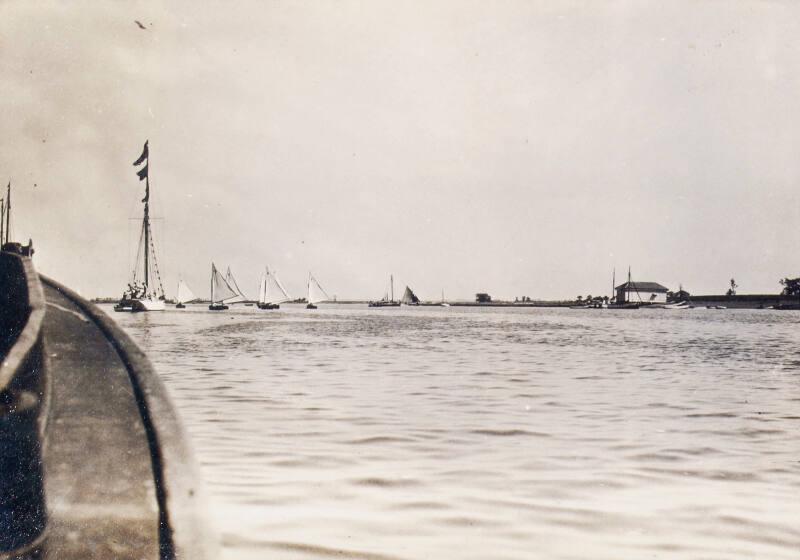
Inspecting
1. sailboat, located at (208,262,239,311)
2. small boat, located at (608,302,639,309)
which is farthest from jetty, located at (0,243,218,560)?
small boat, located at (608,302,639,309)

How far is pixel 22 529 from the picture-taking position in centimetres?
357

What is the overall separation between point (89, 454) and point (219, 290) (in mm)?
Answer: 112074

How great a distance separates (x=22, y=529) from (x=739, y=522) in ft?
15.5

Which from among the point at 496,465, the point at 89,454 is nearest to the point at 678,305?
the point at 496,465

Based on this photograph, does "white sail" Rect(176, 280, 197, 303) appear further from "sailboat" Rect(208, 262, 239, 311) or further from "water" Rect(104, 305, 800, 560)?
"water" Rect(104, 305, 800, 560)

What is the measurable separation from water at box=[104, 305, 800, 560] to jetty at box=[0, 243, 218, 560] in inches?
45.2

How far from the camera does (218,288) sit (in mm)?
111938

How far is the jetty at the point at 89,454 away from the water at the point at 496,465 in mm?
1148

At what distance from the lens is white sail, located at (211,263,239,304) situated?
10986 centimetres

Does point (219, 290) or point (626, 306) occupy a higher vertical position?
point (219, 290)

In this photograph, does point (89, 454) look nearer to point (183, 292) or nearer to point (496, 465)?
point (496, 465)

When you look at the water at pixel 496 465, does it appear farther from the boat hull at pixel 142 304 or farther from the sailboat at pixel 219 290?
the sailboat at pixel 219 290

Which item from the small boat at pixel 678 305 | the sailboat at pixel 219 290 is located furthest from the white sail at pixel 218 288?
the small boat at pixel 678 305

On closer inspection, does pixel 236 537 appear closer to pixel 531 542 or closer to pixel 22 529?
pixel 22 529
